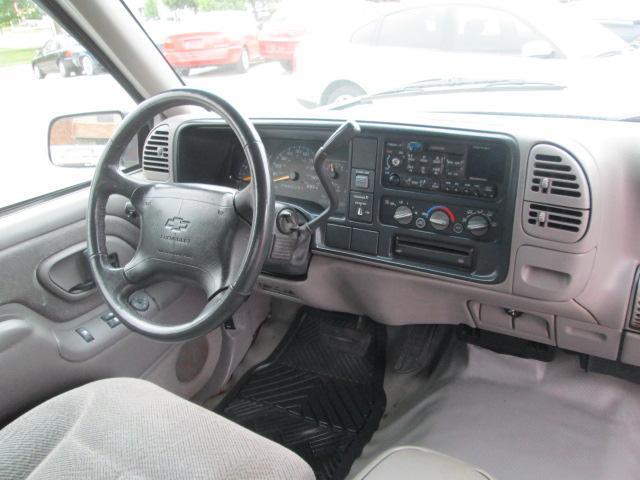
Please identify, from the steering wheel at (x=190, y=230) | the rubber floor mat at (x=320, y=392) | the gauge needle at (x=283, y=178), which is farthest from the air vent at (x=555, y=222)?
the rubber floor mat at (x=320, y=392)

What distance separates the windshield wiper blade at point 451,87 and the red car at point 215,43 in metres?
0.80

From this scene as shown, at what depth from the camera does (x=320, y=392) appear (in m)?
2.18

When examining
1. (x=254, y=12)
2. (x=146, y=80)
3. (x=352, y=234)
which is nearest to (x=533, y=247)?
(x=352, y=234)

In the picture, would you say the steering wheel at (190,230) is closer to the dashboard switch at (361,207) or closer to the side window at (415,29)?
the dashboard switch at (361,207)

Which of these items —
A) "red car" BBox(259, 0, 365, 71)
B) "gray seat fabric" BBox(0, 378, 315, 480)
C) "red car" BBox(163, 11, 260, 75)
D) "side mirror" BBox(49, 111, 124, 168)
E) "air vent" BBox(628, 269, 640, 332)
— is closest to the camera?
"gray seat fabric" BBox(0, 378, 315, 480)

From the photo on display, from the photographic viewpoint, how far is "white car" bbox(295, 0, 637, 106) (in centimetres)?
176

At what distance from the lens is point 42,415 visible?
1.25 m

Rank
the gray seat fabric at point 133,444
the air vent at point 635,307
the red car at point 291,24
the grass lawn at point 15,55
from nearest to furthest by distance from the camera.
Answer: the gray seat fabric at point 133,444 < the air vent at point 635,307 < the grass lawn at point 15,55 < the red car at point 291,24

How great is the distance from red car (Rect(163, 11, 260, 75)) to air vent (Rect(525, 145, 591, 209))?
1.49 metres

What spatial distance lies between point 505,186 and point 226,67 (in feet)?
5.17

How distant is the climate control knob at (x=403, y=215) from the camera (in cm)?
162

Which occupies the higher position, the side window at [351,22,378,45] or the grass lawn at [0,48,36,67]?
the side window at [351,22,378,45]

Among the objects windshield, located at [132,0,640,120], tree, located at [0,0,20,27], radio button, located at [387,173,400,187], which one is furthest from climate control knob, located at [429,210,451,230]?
tree, located at [0,0,20,27]

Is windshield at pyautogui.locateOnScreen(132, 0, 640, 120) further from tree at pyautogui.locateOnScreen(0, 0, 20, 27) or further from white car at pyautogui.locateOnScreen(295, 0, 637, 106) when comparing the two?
tree at pyautogui.locateOnScreen(0, 0, 20, 27)
